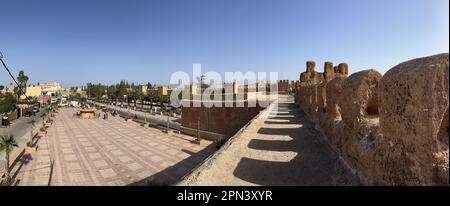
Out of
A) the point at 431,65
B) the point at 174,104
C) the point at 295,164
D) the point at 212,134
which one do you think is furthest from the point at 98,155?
the point at 174,104

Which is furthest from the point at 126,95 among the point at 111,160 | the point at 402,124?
the point at 402,124

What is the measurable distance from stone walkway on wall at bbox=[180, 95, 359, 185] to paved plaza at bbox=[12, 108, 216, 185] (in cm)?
583

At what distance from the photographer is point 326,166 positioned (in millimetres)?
5465

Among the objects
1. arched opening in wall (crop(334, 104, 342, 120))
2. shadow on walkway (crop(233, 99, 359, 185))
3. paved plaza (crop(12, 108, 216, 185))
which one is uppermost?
arched opening in wall (crop(334, 104, 342, 120))

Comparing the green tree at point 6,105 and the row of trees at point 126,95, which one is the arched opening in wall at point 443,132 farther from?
the row of trees at point 126,95

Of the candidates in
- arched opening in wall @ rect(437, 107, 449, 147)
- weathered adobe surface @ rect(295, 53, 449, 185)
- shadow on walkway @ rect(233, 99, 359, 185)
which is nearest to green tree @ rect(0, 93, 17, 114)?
shadow on walkway @ rect(233, 99, 359, 185)

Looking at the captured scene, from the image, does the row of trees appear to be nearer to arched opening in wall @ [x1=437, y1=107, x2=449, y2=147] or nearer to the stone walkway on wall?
the stone walkway on wall

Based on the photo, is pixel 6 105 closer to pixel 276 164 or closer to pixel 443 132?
pixel 276 164

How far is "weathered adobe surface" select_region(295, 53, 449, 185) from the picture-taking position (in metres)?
2.71

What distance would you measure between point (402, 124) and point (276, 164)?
2758 mm

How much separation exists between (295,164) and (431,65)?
3.33 m

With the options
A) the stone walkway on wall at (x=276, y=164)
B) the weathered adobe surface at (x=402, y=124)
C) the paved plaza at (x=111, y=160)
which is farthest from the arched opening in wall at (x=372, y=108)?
the paved plaza at (x=111, y=160)

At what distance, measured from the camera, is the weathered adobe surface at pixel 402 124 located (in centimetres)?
271
